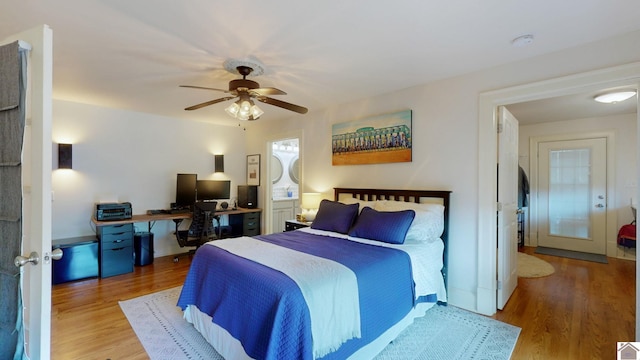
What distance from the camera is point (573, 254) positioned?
Result: 4.85 m

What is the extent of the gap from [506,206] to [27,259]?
361 centimetres

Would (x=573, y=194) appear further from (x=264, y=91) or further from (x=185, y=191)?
(x=185, y=191)

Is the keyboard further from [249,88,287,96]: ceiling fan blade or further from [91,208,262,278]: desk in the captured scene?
[249,88,287,96]: ceiling fan blade

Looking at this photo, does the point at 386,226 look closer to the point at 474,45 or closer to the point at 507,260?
the point at 507,260

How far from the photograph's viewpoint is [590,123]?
485 centimetres

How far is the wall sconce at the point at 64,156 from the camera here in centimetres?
393

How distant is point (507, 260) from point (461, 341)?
120 centimetres

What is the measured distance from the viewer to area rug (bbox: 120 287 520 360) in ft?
7.12

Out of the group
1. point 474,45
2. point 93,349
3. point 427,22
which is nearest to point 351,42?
point 427,22

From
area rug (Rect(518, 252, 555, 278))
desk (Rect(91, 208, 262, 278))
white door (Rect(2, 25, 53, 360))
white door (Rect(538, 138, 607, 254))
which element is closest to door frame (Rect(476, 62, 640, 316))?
area rug (Rect(518, 252, 555, 278))

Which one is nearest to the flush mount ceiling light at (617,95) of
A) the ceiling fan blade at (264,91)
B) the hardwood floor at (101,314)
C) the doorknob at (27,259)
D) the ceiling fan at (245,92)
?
the ceiling fan at (245,92)

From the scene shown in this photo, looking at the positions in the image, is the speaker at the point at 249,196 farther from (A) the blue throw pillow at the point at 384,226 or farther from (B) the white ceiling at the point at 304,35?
(A) the blue throw pillow at the point at 384,226

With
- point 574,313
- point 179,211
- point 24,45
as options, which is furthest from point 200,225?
point 574,313

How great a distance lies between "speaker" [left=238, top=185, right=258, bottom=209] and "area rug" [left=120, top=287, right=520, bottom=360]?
8.88 ft
